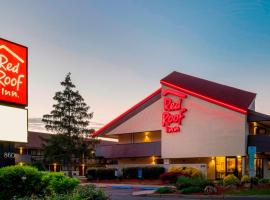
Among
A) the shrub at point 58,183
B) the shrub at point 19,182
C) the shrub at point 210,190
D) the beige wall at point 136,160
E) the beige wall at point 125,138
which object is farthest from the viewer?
the beige wall at point 125,138

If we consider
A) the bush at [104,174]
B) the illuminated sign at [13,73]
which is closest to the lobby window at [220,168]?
the bush at [104,174]

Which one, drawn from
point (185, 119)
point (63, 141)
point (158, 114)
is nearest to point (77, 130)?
point (63, 141)

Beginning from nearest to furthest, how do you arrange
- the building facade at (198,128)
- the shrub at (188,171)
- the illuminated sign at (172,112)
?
1. the shrub at (188,171)
2. the building facade at (198,128)
3. the illuminated sign at (172,112)

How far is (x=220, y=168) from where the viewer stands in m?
41.6

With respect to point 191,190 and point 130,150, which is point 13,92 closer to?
point 191,190

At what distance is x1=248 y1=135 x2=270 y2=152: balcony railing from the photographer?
127ft

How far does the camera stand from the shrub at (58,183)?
1512cm

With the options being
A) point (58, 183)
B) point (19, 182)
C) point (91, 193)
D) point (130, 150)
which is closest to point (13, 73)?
point (19, 182)

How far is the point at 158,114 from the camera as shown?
45.6 meters

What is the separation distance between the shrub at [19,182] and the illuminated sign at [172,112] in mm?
28603

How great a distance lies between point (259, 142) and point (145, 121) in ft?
42.3

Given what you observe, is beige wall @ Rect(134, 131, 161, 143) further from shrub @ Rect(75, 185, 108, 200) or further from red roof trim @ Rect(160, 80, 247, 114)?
shrub @ Rect(75, 185, 108, 200)

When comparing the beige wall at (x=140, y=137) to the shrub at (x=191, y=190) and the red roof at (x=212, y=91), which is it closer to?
the red roof at (x=212, y=91)

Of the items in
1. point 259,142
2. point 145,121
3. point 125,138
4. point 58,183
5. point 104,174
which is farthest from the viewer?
point 125,138
